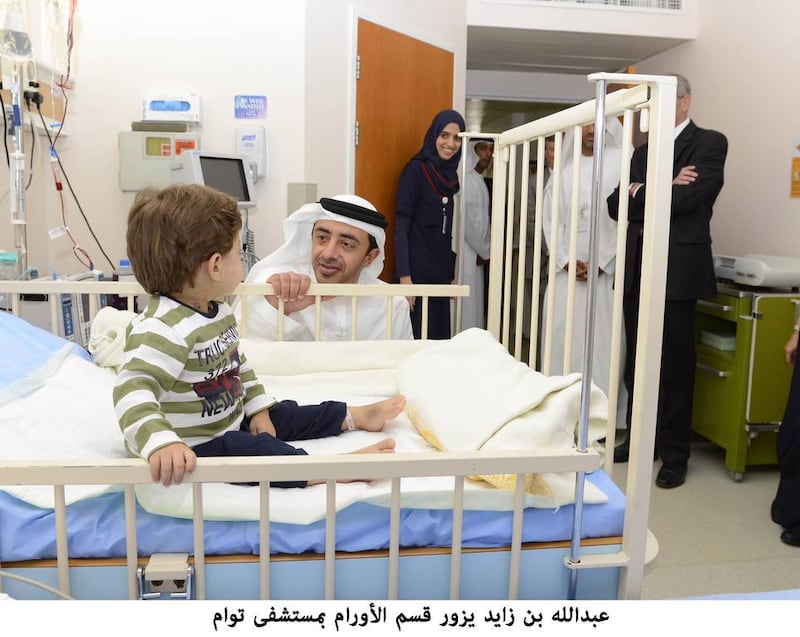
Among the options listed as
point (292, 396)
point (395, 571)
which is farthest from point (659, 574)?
point (395, 571)

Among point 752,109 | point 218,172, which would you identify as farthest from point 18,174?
point 752,109

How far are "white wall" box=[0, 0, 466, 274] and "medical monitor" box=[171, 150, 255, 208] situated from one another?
29 cm

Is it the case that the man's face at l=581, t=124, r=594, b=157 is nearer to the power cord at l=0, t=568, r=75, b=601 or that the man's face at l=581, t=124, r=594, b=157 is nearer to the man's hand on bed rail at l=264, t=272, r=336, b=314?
the man's hand on bed rail at l=264, t=272, r=336, b=314

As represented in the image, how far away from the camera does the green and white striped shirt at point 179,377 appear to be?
1093mm

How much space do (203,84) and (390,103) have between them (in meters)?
0.90

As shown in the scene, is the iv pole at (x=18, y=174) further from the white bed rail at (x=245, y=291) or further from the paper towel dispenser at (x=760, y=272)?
the paper towel dispenser at (x=760, y=272)

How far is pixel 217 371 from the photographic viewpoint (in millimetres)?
1319

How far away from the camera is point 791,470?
2412mm

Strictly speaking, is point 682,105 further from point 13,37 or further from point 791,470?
point 13,37

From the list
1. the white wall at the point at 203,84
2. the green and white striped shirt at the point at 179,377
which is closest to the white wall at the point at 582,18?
the white wall at the point at 203,84

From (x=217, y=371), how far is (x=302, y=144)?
220 centimetres

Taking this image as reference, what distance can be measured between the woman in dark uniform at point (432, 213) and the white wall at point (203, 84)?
407 millimetres

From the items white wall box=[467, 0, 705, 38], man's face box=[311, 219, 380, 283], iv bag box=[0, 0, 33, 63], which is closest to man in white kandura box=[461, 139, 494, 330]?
white wall box=[467, 0, 705, 38]

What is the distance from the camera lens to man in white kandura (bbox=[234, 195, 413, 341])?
6.83 feet
